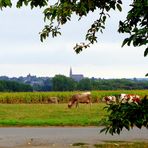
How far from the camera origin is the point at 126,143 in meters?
15.3

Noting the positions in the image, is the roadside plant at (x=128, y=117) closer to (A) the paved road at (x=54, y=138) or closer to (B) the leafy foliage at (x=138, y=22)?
(B) the leafy foliage at (x=138, y=22)

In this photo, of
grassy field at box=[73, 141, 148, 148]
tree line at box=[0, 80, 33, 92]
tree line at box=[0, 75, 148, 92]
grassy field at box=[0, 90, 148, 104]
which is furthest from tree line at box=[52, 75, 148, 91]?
grassy field at box=[73, 141, 148, 148]

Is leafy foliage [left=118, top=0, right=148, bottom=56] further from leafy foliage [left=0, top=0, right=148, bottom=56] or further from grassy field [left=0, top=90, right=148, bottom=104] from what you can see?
grassy field [left=0, top=90, right=148, bottom=104]

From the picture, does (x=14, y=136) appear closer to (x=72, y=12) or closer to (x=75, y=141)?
(x=75, y=141)

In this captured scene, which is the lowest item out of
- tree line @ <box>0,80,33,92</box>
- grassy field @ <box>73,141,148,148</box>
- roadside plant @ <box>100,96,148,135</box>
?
grassy field @ <box>73,141,148,148</box>

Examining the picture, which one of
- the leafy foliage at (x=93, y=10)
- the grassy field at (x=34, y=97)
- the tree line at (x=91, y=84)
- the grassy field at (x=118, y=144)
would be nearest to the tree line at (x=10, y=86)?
the tree line at (x=91, y=84)

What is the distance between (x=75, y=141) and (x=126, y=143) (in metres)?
1.74

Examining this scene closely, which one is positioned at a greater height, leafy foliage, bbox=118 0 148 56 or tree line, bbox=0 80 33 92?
tree line, bbox=0 80 33 92

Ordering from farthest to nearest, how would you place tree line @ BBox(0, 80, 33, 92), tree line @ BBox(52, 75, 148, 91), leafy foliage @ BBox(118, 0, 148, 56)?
tree line @ BBox(0, 80, 33, 92) → tree line @ BBox(52, 75, 148, 91) → leafy foliage @ BBox(118, 0, 148, 56)

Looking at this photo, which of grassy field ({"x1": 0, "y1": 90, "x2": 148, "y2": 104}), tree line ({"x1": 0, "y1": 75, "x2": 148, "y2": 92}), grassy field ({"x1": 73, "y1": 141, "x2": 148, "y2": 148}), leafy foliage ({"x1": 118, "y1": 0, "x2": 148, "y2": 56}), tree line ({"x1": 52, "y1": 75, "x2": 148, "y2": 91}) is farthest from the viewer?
tree line ({"x1": 0, "y1": 75, "x2": 148, "y2": 92})

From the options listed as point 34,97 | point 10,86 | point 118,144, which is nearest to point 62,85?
point 10,86

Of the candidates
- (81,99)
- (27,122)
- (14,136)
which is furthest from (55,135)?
(81,99)

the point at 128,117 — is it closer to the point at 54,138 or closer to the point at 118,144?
the point at 118,144

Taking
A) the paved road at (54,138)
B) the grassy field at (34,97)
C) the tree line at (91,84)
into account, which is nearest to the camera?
the paved road at (54,138)
